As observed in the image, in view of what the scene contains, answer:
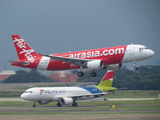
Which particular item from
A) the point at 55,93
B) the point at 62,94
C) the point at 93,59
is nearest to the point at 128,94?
the point at 62,94

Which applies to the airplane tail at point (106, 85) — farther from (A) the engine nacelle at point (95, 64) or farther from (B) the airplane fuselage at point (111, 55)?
(A) the engine nacelle at point (95, 64)

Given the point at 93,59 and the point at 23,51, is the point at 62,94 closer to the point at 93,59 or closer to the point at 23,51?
the point at 23,51

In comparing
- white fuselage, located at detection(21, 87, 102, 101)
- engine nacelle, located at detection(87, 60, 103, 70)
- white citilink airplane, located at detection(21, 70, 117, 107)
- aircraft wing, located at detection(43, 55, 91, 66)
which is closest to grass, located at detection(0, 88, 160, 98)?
white citilink airplane, located at detection(21, 70, 117, 107)

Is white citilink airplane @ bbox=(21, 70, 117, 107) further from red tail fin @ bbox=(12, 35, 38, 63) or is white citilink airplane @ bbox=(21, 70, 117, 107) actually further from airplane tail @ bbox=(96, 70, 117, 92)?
red tail fin @ bbox=(12, 35, 38, 63)

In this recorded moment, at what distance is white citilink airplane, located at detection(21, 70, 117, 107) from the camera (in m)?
68.1

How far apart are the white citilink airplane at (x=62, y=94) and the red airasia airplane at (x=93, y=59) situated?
14976mm

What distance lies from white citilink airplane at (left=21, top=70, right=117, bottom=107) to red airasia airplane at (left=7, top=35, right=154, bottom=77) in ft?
49.1

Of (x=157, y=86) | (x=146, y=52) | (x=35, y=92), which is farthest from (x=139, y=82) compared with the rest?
(x=146, y=52)

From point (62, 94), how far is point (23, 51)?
1821cm

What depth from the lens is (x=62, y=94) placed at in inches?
2813

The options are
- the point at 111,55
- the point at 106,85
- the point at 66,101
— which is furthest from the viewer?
the point at 106,85

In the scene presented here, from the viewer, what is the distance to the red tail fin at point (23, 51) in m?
55.6

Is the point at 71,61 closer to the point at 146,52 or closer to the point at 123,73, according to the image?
the point at 146,52

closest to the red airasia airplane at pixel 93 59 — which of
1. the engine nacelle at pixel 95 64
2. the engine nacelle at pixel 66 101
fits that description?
the engine nacelle at pixel 95 64
